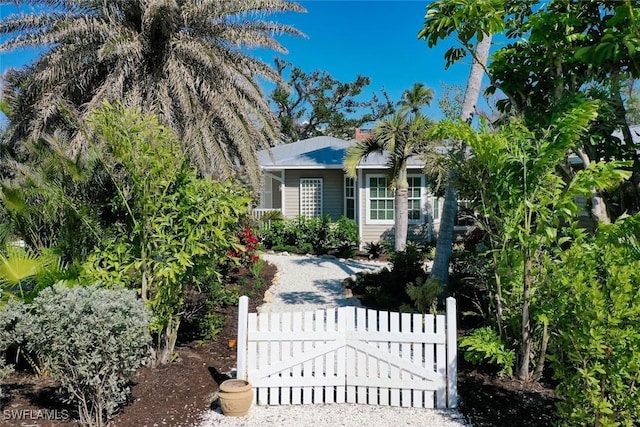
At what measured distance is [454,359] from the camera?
4.56 meters

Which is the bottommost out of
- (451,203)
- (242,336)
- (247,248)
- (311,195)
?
(242,336)

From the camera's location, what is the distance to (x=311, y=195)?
1744 cm

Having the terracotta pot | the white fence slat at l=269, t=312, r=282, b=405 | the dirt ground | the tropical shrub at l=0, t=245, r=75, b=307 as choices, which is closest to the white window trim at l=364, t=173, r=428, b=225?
the dirt ground

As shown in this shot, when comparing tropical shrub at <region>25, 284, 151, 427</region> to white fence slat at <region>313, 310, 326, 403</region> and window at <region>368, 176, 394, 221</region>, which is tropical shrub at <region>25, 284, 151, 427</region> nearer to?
white fence slat at <region>313, 310, 326, 403</region>

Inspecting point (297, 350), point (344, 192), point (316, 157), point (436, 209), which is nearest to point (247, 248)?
point (297, 350)

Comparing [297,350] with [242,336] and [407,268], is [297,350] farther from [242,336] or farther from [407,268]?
[407,268]

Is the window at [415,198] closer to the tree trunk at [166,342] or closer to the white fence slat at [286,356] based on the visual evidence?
the tree trunk at [166,342]

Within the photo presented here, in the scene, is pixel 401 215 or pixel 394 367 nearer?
pixel 394 367

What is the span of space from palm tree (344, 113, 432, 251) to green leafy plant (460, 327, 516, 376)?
7944 millimetres

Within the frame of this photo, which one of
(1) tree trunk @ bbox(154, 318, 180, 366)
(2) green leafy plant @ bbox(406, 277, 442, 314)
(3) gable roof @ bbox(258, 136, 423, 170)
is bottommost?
(1) tree trunk @ bbox(154, 318, 180, 366)

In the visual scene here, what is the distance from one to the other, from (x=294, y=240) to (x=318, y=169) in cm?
301

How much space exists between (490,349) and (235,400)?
2.66 meters

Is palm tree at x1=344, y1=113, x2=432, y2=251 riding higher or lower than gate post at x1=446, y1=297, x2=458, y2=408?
higher

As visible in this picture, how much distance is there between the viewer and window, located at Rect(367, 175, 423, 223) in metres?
16.2
